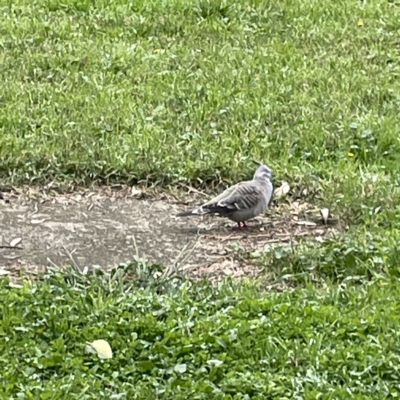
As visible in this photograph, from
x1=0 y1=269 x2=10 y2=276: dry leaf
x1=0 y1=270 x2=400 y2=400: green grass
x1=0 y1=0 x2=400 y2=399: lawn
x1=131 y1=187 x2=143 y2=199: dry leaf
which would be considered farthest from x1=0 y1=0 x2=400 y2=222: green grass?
x1=0 y1=270 x2=400 y2=400: green grass

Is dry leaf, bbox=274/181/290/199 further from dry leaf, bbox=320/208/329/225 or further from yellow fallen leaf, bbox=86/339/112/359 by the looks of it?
yellow fallen leaf, bbox=86/339/112/359

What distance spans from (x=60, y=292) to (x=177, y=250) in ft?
2.93

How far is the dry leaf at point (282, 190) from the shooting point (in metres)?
6.07

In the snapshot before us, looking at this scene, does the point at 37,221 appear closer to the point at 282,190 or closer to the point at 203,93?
the point at 282,190

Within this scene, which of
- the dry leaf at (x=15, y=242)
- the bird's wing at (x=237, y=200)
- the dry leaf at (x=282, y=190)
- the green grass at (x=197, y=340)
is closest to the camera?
the green grass at (x=197, y=340)

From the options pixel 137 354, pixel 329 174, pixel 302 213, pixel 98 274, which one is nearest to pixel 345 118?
pixel 329 174

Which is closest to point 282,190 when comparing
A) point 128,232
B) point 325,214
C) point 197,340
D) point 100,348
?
point 325,214

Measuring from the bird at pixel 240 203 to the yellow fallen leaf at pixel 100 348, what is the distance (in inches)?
58.7

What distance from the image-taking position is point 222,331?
14.4 ft

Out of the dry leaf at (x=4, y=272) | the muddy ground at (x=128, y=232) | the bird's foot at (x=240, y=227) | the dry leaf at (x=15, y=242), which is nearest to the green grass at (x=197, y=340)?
the dry leaf at (x=4, y=272)

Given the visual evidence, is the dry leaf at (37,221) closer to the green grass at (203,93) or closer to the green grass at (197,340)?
the green grass at (203,93)

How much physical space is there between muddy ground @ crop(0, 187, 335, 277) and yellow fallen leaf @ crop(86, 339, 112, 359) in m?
0.94

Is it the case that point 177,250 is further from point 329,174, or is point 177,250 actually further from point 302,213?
point 329,174

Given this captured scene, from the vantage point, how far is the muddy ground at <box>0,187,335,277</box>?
5.29 m
